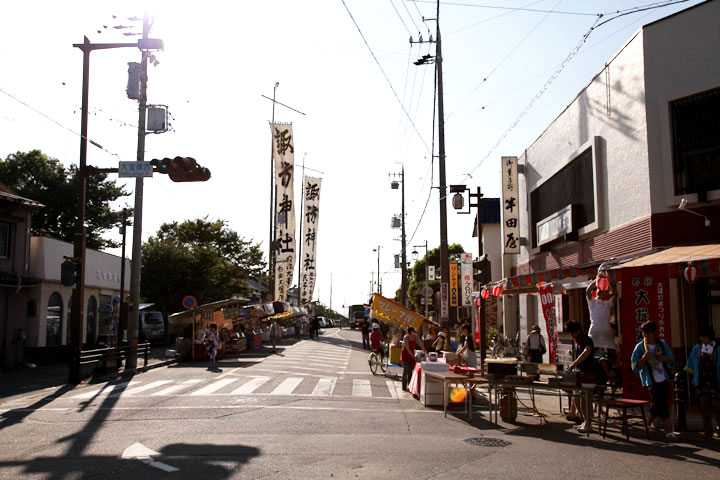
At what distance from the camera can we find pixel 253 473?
693 cm

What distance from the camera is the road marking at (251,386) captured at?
14778 millimetres

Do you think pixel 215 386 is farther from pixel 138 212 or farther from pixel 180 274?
pixel 180 274

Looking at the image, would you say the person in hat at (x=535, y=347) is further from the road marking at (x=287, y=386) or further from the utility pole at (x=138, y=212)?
the utility pole at (x=138, y=212)

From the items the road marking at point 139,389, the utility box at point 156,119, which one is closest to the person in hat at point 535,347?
the road marking at point 139,389

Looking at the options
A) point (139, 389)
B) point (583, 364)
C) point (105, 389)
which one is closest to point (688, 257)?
point (583, 364)

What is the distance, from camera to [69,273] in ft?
57.3

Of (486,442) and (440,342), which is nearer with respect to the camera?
(486,442)

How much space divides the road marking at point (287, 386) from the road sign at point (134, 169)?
6556 millimetres

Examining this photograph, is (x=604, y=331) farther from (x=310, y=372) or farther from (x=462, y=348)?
(x=310, y=372)

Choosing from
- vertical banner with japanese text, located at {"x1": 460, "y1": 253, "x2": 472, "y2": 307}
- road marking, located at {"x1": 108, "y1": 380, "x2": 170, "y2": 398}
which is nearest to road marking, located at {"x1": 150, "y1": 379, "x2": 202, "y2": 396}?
road marking, located at {"x1": 108, "y1": 380, "x2": 170, "y2": 398}

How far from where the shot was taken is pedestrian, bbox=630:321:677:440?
952 centimetres

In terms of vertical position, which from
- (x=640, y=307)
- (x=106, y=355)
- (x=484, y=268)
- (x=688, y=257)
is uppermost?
(x=484, y=268)

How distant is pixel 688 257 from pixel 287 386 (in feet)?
33.4

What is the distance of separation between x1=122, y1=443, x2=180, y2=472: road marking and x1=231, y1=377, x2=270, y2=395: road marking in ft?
20.4
